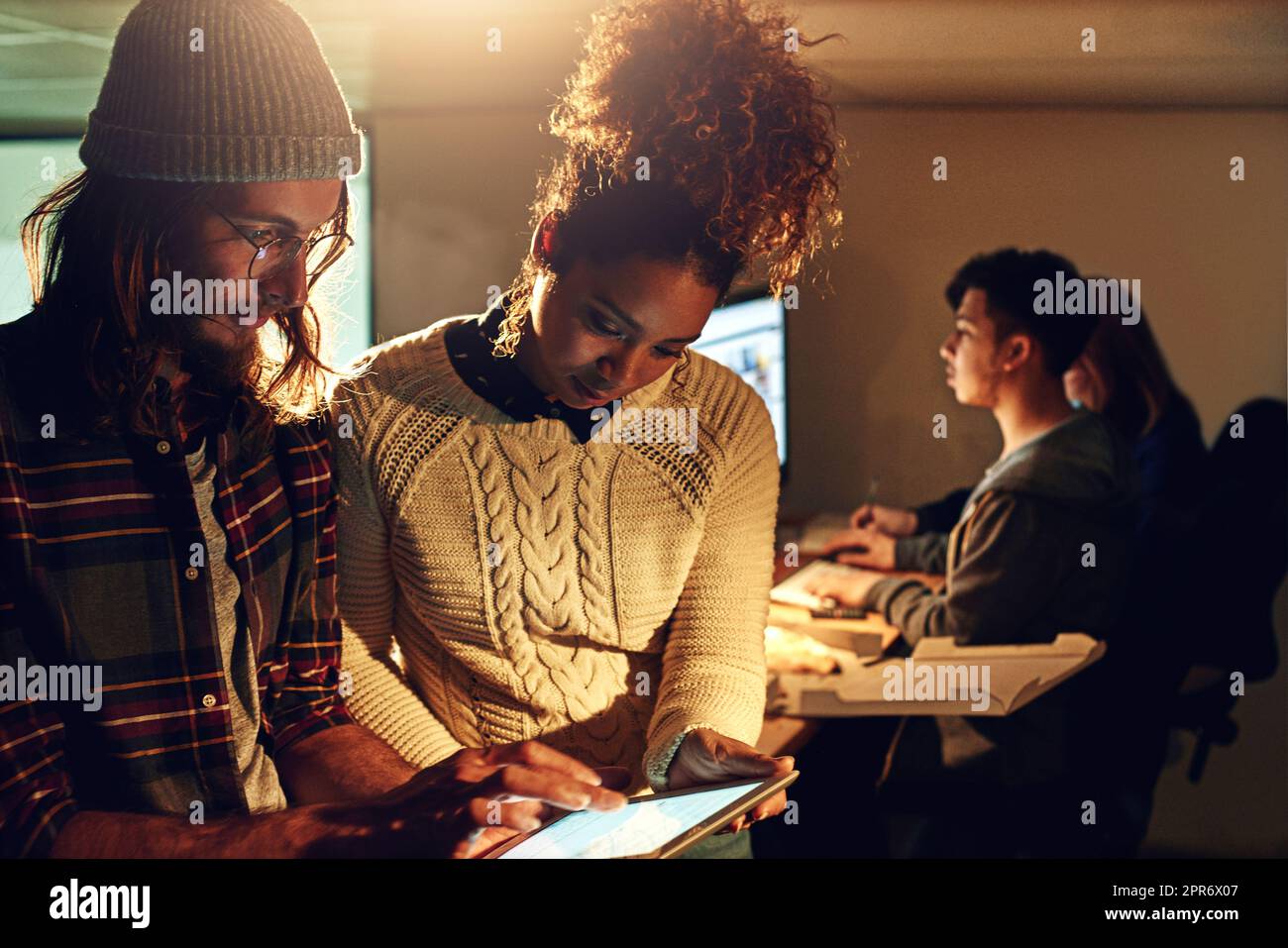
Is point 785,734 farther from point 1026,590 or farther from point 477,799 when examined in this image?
point 477,799

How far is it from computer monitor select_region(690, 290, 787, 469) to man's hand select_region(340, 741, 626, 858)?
1.35 metres

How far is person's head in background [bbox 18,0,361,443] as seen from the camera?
3.40 feet

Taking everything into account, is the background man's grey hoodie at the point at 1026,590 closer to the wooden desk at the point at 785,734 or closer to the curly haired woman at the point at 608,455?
the wooden desk at the point at 785,734

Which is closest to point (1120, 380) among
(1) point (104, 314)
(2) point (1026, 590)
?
(2) point (1026, 590)

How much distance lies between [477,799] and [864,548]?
5.88ft

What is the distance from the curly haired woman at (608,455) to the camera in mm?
1173

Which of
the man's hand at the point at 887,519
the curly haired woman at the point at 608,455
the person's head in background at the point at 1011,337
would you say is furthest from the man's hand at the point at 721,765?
the man's hand at the point at 887,519

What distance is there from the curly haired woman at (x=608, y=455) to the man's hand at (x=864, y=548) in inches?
51.1

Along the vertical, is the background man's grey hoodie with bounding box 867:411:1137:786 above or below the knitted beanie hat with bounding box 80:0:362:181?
below

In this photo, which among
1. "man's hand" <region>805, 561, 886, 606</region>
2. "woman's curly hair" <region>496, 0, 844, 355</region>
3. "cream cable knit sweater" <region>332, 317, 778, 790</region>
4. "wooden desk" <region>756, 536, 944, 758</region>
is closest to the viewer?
"woman's curly hair" <region>496, 0, 844, 355</region>

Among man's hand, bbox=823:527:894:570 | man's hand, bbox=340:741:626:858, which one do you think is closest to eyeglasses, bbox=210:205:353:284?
man's hand, bbox=340:741:626:858

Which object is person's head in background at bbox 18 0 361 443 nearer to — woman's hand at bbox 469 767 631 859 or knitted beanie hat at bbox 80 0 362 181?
knitted beanie hat at bbox 80 0 362 181

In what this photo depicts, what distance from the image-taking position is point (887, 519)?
2.72 meters
